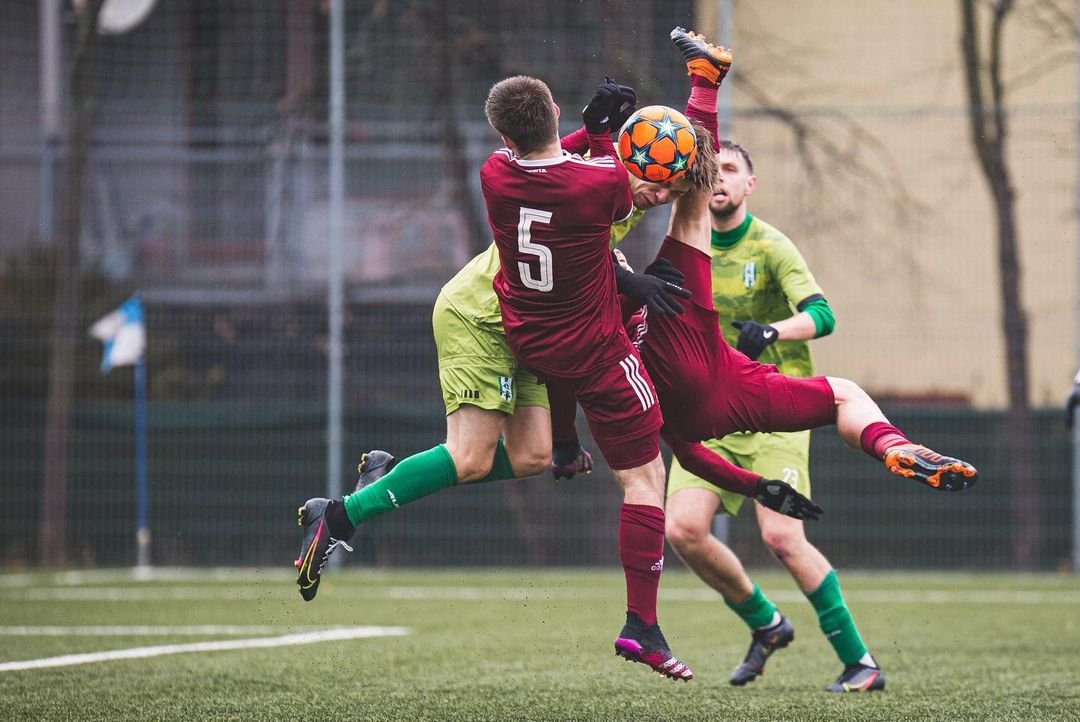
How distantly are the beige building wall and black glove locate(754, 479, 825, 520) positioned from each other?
6.99 meters

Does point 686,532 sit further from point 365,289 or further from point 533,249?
point 365,289

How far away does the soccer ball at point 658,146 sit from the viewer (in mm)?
5199

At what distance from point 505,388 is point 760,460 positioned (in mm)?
1508

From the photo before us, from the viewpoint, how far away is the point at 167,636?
7973 millimetres

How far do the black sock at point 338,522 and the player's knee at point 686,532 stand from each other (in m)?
1.51

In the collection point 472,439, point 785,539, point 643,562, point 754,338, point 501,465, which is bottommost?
point 785,539

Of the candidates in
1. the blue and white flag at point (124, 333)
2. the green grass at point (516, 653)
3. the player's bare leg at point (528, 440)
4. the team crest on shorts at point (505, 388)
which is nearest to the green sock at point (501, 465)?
the player's bare leg at point (528, 440)

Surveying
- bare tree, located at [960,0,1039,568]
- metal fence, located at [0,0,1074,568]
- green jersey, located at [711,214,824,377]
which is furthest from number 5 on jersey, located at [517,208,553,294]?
bare tree, located at [960,0,1039,568]

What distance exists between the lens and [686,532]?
635 centimetres

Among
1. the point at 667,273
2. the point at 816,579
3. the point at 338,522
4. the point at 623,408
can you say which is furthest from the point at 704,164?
the point at 816,579

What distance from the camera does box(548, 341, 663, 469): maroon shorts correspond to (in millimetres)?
5188

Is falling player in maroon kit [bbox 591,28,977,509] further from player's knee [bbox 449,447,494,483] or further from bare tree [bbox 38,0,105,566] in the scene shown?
bare tree [bbox 38,0,105,566]

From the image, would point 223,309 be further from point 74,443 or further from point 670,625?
point 670,625

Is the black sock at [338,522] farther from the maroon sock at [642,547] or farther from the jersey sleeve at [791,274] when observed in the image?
Result: the jersey sleeve at [791,274]
